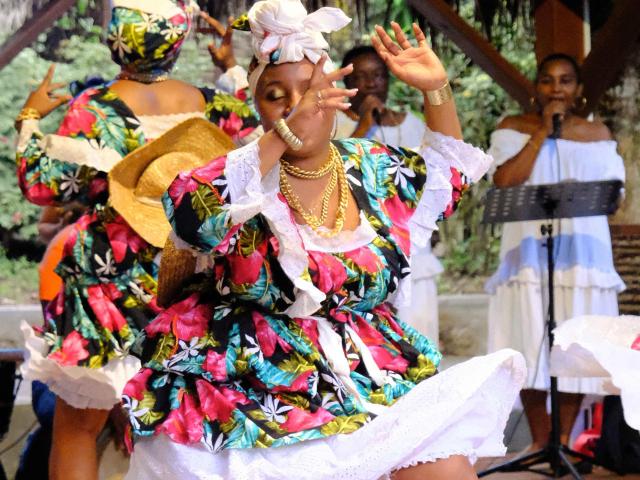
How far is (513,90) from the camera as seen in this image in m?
7.62

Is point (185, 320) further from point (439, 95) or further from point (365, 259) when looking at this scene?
point (439, 95)

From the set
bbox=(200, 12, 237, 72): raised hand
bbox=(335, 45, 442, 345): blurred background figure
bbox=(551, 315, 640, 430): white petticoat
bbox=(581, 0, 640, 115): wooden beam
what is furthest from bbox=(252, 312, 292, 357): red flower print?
bbox=(581, 0, 640, 115): wooden beam

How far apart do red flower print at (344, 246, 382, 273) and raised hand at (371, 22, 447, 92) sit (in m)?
0.44

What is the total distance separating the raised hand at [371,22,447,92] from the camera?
322 cm

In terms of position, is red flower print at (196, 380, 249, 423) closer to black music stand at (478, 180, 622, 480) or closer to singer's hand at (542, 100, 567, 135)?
black music stand at (478, 180, 622, 480)

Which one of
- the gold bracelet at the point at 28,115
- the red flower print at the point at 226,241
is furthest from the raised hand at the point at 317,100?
the gold bracelet at the point at 28,115

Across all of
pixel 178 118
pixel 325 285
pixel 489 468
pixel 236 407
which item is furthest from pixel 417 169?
pixel 489 468

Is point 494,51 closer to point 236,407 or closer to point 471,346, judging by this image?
point 471,346

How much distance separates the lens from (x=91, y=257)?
461cm

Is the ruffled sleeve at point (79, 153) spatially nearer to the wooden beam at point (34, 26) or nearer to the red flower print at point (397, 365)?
the red flower print at point (397, 365)

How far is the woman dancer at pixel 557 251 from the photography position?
6.60 meters

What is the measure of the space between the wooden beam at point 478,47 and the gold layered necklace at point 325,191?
4.49 meters

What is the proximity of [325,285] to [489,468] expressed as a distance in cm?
363

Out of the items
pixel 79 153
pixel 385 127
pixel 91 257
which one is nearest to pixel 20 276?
pixel 385 127
